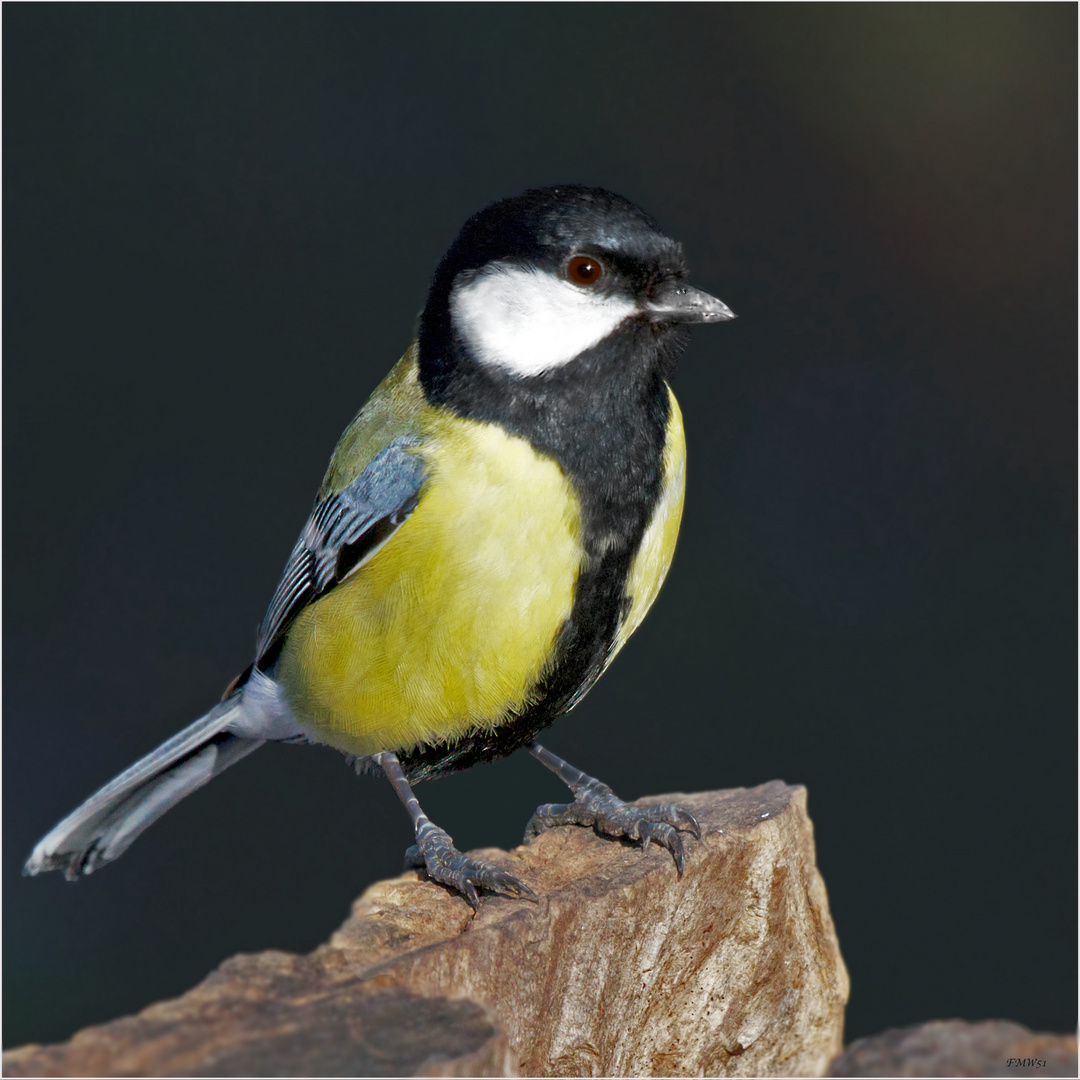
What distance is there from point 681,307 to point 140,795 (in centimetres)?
116

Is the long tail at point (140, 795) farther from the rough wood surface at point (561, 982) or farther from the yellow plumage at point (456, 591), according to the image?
the rough wood surface at point (561, 982)

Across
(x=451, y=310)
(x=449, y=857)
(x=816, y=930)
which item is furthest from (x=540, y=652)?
(x=816, y=930)

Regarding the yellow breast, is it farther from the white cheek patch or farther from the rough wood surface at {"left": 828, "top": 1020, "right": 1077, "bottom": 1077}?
the rough wood surface at {"left": 828, "top": 1020, "right": 1077, "bottom": 1077}

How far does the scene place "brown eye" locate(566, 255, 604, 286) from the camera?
150cm

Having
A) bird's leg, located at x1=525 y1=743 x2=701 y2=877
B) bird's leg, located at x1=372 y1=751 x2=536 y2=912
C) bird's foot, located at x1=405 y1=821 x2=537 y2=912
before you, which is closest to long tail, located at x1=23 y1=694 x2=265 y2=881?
bird's leg, located at x1=372 y1=751 x2=536 y2=912

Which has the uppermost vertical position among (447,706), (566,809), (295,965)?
(447,706)

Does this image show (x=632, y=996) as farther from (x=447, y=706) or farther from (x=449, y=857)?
(x=447, y=706)

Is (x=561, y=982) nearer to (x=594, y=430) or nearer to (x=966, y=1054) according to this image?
(x=966, y=1054)

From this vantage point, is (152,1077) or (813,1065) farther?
(813,1065)

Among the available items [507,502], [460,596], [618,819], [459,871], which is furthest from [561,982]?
[507,502]

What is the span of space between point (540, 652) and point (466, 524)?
21 cm

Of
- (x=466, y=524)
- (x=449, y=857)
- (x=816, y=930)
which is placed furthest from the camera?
(x=816, y=930)

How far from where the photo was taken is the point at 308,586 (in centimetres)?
173

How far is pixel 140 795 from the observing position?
1832 mm
